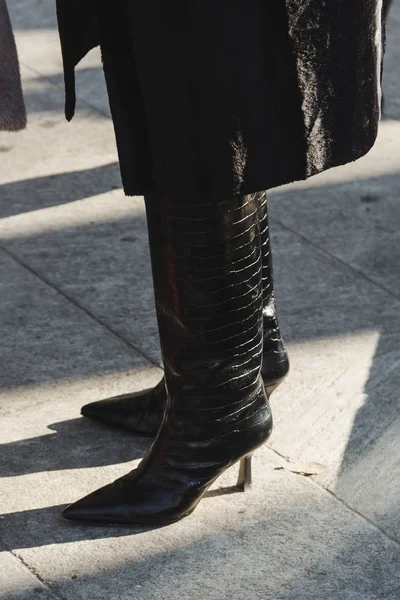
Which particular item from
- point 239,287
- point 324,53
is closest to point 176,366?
point 239,287

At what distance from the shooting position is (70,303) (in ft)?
10.6

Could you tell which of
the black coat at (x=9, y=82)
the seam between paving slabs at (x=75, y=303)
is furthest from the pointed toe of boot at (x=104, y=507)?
the black coat at (x=9, y=82)

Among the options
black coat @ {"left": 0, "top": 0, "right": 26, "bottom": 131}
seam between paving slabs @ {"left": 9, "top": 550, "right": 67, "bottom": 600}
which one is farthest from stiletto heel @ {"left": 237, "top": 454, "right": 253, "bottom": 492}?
black coat @ {"left": 0, "top": 0, "right": 26, "bottom": 131}

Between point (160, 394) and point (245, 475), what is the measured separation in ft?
0.96

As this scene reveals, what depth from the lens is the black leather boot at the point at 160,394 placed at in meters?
2.62

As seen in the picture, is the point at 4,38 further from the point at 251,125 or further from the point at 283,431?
the point at 283,431

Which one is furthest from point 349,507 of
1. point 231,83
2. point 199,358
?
point 231,83

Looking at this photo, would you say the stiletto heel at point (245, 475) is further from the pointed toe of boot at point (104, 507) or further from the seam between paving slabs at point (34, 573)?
the seam between paving slabs at point (34, 573)

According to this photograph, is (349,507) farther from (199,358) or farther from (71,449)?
(71,449)

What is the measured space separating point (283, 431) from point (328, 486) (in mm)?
235

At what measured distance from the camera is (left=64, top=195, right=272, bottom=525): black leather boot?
86.0 inches

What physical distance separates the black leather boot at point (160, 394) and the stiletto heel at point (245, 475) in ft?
0.80

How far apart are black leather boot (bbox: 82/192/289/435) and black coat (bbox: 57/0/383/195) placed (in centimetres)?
54

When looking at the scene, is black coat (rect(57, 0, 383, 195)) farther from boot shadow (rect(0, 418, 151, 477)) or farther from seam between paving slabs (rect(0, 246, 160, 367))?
seam between paving slabs (rect(0, 246, 160, 367))
